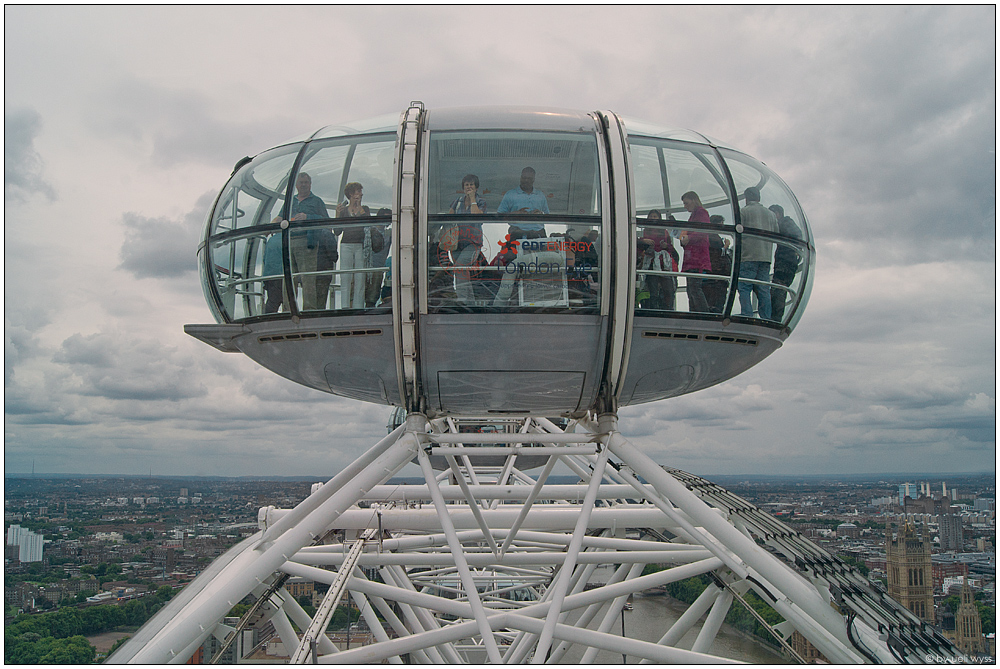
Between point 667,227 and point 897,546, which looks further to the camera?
point 897,546

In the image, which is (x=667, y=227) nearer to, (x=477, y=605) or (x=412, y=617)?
(x=477, y=605)

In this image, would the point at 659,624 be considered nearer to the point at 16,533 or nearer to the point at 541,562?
the point at 16,533

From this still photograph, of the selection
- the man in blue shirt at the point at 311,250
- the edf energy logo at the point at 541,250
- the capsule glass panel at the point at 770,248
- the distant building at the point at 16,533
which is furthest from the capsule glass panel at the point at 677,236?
the distant building at the point at 16,533

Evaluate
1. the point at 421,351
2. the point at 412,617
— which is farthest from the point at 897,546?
the point at 421,351

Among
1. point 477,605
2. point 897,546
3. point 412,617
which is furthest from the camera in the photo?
point 897,546

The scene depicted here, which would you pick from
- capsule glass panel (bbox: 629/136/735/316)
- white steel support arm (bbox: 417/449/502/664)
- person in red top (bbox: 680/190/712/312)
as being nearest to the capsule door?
capsule glass panel (bbox: 629/136/735/316)

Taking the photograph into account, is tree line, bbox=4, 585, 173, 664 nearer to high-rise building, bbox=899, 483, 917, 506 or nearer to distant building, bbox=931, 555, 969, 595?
distant building, bbox=931, 555, 969, 595

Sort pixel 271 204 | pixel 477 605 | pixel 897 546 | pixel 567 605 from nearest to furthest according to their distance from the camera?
pixel 477 605, pixel 271 204, pixel 567 605, pixel 897 546

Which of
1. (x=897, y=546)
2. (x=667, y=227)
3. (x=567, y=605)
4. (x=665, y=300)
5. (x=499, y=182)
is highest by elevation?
(x=499, y=182)
